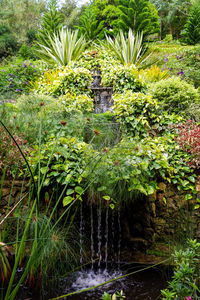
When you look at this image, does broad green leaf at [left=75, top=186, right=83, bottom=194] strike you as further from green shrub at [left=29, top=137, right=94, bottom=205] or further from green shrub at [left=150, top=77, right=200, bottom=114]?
green shrub at [left=150, top=77, right=200, bottom=114]

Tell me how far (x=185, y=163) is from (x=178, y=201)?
540 mm

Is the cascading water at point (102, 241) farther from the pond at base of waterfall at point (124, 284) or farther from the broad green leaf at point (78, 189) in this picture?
the broad green leaf at point (78, 189)

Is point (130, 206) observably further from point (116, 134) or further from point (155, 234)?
point (116, 134)

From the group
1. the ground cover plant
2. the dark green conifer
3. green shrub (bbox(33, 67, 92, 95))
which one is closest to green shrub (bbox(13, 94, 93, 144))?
the ground cover plant

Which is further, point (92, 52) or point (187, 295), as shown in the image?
point (92, 52)

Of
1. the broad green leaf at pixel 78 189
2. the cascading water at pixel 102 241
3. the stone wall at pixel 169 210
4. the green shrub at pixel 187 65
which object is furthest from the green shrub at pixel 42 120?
the green shrub at pixel 187 65

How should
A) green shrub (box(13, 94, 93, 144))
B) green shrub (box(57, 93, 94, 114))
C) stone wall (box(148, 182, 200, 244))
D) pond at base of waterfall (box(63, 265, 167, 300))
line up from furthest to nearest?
1. green shrub (box(57, 93, 94, 114))
2. stone wall (box(148, 182, 200, 244))
3. green shrub (box(13, 94, 93, 144))
4. pond at base of waterfall (box(63, 265, 167, 300))

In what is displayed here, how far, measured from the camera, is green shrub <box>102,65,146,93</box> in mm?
4548

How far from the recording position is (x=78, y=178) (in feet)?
8.08

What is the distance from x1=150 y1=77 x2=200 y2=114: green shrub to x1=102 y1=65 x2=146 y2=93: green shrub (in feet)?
1.23

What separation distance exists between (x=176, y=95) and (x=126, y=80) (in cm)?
102

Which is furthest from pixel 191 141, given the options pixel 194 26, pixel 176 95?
pixel 194 26

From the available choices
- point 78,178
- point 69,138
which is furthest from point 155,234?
point 69,138

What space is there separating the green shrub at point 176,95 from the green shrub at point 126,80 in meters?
0.37
